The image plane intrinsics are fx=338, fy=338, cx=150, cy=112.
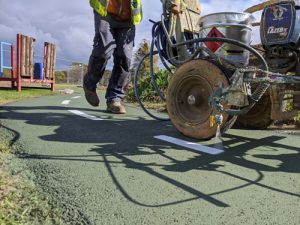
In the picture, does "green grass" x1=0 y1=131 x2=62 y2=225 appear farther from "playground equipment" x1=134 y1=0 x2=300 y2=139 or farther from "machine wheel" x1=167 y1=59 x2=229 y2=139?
"machine wheel" x1=167 y1=59 x2=229 y2=139

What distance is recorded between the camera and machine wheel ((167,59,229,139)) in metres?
2.78

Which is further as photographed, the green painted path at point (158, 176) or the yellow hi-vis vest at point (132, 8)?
the yellow hi-vis vest at point (132, 8)

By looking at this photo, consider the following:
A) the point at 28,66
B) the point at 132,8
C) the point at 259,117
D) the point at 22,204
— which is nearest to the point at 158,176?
the point at 22,204

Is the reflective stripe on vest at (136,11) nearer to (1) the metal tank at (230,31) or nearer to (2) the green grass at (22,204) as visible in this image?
(1) the metal tank at (230,31)

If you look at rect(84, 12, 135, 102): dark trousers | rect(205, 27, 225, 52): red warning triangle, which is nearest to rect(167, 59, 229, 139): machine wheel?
rect(205, 27, 225, 52): red warning triangle

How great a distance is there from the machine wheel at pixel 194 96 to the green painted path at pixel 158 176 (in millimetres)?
130

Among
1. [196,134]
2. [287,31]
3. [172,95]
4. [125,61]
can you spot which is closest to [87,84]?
[125,61]

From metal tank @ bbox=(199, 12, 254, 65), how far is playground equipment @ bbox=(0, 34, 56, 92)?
357 inches

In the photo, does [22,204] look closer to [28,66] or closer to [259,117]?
[259,117]

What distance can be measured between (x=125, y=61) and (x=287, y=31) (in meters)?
2.46

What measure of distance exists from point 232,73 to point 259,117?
3.61 feet

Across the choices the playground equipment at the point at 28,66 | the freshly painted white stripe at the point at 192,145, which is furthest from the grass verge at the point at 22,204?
the playground equipment at the point at 28,66

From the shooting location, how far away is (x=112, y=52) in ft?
14.6

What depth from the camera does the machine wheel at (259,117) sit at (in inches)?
142
